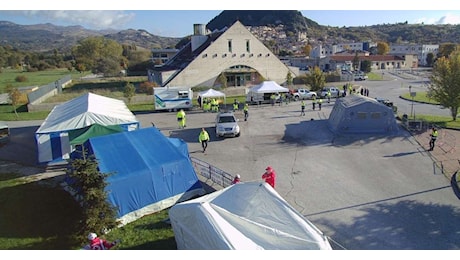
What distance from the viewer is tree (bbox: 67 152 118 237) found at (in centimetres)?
861

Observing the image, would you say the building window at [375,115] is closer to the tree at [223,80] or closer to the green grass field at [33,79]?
the tree at [223,80]

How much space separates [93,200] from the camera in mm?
8766

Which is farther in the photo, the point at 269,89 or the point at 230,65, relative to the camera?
the point at 230,65

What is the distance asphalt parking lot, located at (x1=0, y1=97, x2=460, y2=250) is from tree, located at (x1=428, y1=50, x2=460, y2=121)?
4223 millimetres

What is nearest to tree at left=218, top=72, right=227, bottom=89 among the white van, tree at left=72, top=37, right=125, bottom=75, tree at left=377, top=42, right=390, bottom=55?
the white van

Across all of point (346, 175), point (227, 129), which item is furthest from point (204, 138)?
point (346, 175)

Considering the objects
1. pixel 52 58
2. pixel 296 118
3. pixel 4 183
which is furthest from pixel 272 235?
pixel 52 58

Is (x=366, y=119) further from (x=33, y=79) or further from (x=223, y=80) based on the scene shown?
(x=33, y=79)

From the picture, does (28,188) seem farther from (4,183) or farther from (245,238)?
(245,238)

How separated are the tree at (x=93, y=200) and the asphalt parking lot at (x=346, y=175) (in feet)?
18.4

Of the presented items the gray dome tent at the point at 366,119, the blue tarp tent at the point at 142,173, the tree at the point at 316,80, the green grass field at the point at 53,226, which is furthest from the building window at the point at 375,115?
the tree at the point at 316,80

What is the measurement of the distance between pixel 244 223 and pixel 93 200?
165 inches

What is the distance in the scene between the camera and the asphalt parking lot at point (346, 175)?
357 inches

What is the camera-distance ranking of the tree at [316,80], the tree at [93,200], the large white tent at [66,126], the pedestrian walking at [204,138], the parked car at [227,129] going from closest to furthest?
the tree at [93,200] < the large white tent at [66,126] < the pedestrian walking at [204,138] < the parked car at [227,129] < the tree at [316,80]
